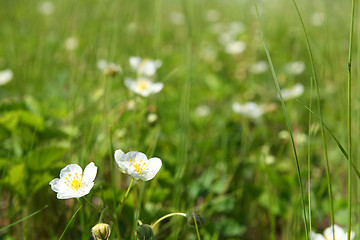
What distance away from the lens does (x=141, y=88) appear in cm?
133

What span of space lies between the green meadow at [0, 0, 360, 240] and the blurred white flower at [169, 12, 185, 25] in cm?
179

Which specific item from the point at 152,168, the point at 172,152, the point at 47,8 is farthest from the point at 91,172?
the point at 47,8

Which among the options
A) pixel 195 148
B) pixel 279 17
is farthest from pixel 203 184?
pixel 279 17

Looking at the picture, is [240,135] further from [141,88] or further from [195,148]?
[141,88]

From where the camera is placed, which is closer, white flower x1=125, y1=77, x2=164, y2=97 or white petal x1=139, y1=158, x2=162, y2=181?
white petal x1=139, y1=158, x2=162, y2=181

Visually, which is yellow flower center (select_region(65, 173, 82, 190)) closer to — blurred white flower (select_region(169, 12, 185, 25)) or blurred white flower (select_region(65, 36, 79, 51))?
blurred white flower (select_region(65, 36, 79, 51))

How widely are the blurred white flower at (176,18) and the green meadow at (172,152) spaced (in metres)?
1.79

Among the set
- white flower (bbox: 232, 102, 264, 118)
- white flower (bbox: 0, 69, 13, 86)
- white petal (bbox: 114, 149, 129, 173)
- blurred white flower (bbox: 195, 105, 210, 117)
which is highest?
white petal (bbox: 114, 149, 129, 173)

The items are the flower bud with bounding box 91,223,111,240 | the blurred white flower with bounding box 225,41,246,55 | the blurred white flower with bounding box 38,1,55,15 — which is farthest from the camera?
the blurred white flower with bounding box 38,1,55,15

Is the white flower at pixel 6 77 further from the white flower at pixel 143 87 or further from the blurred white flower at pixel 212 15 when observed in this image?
the blurred white flower at pixel 212 15

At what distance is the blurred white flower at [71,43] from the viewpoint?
2461 mm

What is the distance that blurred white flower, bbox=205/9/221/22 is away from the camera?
471 centimetres

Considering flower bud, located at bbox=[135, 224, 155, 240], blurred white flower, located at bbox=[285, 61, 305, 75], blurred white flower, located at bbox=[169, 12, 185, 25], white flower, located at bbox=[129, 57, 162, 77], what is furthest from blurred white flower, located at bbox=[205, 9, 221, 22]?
flower bud, located at bbox=[135, 224, 155, 240]

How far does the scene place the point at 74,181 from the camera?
73 centimetres
